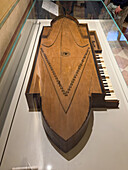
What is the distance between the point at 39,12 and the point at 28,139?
167 centimetres

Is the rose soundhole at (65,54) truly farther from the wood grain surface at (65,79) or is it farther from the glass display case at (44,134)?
the glass display case at (44,134)

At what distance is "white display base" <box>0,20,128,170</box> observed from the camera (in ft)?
2.93

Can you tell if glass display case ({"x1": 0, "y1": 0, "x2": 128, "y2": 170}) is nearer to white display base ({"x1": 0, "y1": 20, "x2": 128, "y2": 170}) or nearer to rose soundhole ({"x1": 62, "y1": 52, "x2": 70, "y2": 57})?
white display base ({"x1": 0, "y1": 20, "x2": 128, "y2": 170})

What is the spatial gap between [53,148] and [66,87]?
407 mm

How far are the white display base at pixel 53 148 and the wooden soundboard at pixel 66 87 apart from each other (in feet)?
0.22

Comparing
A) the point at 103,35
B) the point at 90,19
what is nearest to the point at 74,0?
the point at 90,19

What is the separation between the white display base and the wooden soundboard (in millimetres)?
66

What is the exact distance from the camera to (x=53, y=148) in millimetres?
948

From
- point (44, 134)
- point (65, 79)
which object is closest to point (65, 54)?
point (65, 79)

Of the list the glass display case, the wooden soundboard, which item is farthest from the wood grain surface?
the glass display case

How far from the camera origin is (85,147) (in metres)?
0.96

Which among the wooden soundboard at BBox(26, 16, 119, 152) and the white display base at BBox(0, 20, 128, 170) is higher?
the wooden soundboard at BBox(26, 16, 119, 152)

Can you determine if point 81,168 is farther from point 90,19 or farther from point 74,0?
point 74,0

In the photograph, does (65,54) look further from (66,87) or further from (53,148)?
(53,148)
